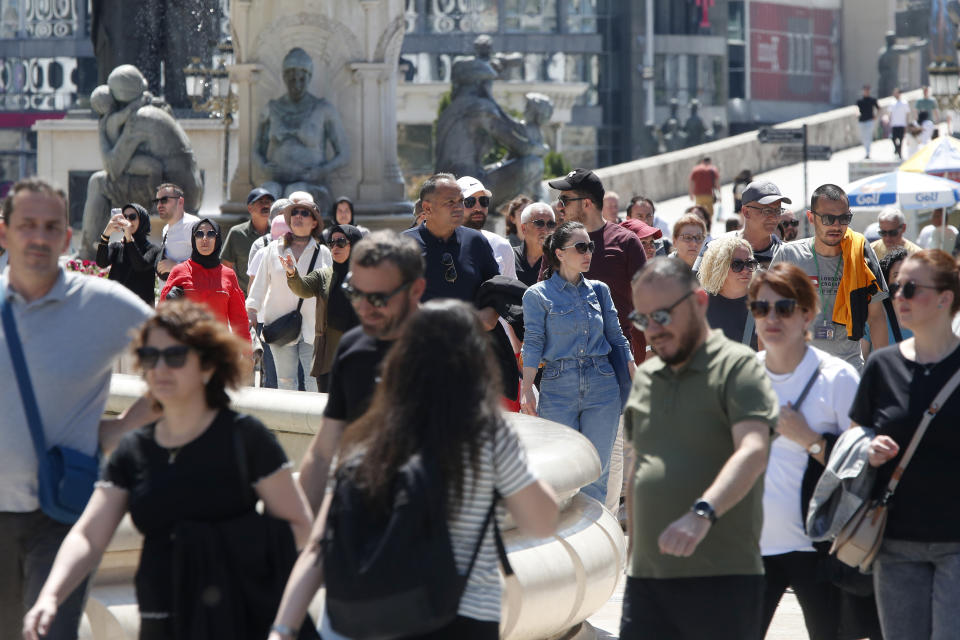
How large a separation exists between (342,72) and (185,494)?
1429 cm

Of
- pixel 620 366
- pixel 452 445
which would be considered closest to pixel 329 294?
pixel 620 366

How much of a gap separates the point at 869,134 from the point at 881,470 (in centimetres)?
3844

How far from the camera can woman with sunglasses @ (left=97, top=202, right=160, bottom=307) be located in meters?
11.5

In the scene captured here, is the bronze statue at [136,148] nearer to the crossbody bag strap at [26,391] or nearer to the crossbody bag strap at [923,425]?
the crossbody bag strap at [26,391]

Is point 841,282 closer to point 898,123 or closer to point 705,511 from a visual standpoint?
point 705,511

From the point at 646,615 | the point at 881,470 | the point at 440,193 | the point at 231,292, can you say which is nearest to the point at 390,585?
the point at 646,615

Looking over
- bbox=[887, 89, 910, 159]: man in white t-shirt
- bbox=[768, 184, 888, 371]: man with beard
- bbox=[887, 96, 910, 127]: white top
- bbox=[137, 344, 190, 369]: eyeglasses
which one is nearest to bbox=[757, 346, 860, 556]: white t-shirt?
bbox=[137, 344, 190, 369]: eyeglasses

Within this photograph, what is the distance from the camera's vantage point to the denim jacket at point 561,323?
27.0ft

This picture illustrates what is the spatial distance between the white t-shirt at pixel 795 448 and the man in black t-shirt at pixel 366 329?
1551 millimetres

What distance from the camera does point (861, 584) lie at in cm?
527

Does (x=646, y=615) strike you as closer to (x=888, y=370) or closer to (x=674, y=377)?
(x=674, y=377)

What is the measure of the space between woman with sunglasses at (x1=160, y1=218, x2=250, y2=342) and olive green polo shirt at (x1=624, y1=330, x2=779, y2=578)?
5.76 m

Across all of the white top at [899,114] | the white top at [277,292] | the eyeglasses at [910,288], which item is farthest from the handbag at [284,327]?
the white top at [899,114]

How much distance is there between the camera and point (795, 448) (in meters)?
5.38
